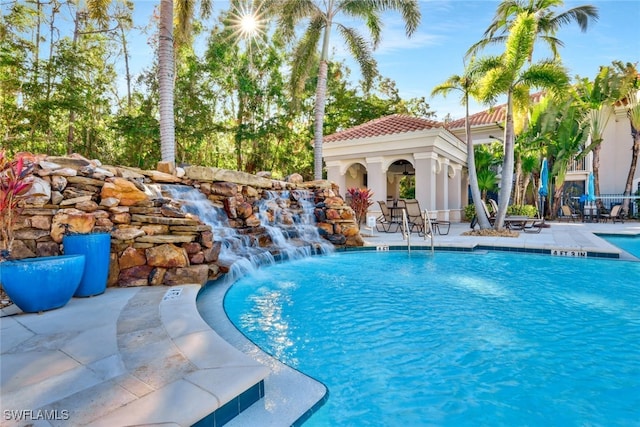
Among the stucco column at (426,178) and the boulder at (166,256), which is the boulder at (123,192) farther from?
the stucco column at (426,178)

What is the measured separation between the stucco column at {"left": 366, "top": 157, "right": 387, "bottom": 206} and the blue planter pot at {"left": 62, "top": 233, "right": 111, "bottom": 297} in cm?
1145

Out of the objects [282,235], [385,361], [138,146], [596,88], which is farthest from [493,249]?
[138,146]

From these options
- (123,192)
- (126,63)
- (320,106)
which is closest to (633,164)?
(320,106)

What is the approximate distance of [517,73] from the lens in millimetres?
10102

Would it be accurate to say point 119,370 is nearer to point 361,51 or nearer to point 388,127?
point 361,51

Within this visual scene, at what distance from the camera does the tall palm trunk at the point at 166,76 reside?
8.23 metres

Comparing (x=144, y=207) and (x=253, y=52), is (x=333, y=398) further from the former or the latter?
(x=253, y=52)

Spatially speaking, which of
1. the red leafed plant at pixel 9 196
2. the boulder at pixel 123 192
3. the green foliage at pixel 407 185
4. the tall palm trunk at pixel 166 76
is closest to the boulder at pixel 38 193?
the red leafed plant at pixel 9 196

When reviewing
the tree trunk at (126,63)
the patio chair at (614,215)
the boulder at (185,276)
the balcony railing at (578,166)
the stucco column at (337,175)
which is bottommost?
the boulder at (185,276)

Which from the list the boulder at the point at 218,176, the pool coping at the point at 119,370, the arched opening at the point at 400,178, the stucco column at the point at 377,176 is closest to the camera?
the pool coping at the point at 119,370

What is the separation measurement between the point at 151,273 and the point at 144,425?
331cm

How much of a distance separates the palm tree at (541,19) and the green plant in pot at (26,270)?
12.4 meters

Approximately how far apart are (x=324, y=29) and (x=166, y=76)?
703 centimetres

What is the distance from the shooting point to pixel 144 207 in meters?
5.02
